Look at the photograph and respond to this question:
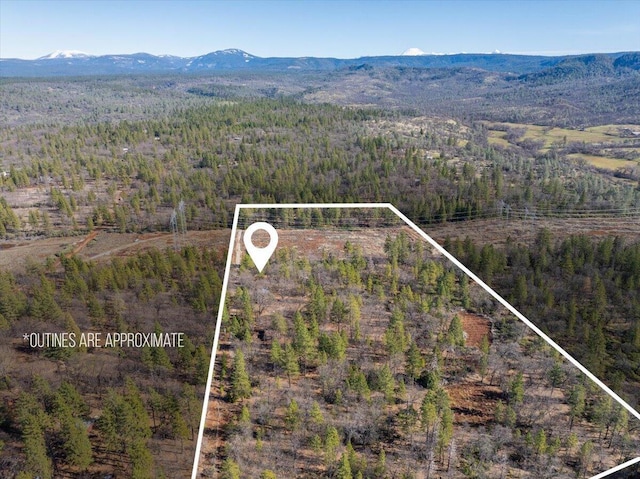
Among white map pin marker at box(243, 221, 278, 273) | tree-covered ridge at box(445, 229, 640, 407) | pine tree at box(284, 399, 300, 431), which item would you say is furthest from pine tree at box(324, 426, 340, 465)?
tree-covered ridge at box(445, 229, 640, 407)

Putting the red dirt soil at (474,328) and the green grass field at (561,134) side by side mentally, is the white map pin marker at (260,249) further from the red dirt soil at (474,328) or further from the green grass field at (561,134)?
the green grass field at (561,134)

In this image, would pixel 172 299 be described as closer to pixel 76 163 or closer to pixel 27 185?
pixel 27 185

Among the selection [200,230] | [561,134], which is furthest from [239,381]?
[561,134]

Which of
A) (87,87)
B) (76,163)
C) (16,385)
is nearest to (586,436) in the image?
(16,385)

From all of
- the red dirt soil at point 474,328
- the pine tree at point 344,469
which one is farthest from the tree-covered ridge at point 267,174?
the pine tree at point 344,469

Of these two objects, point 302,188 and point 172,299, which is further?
point 302,188

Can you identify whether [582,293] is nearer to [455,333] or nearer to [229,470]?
[455,333]

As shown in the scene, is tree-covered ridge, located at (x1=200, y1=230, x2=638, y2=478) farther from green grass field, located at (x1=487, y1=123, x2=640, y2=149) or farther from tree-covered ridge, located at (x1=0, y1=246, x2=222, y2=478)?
green grass field, located at (x1=487, y1=123, x2=640, y2=149)
